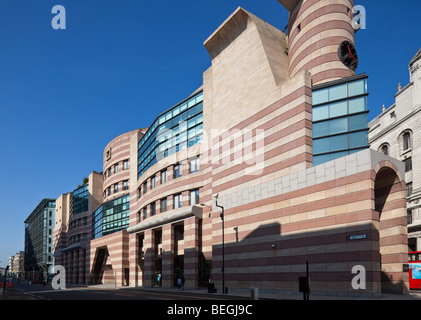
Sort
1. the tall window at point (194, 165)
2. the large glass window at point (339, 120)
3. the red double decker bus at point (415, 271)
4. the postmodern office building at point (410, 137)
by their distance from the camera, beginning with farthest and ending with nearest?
1. the postmodern office building at point (410, 137)
2. the tall window at point (194, 165)
3. the red double decker bus at point (415, 271)
4. the large glass window at point (339, 120)

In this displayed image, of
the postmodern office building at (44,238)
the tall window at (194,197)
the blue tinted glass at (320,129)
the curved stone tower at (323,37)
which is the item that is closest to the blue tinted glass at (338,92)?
the curved stone tower at (323,37)

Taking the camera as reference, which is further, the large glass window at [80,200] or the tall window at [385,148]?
Result: the large glass window at [80,200]

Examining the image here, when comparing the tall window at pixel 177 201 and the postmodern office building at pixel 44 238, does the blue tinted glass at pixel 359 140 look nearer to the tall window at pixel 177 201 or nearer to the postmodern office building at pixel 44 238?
the tall window at pixel 177 201

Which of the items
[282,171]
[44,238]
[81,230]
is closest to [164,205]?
[282,171]

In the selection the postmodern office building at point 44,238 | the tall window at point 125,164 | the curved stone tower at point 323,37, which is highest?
the curved stone tower at point 323,37

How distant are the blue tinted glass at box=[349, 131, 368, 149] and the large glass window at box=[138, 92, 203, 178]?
70.5ft

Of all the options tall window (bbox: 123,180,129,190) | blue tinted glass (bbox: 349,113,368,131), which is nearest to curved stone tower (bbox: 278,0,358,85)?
blue tinted glass (bbox: 349,113,368,131)

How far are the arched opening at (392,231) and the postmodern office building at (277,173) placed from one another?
8 cm

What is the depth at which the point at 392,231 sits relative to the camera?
106 ft

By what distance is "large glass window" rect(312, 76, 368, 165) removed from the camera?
34.8m

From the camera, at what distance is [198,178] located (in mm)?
50594

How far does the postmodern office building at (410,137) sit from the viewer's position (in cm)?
5675

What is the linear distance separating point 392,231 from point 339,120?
10.3 m

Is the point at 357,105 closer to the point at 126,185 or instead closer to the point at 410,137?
the point at 410,137
